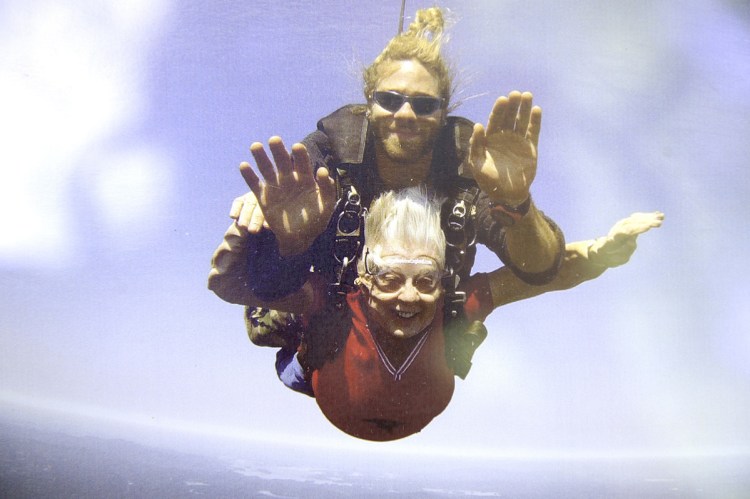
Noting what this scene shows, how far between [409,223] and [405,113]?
38 cm

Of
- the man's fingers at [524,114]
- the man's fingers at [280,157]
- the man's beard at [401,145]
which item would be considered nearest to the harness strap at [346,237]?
the man's beard at [401,145]

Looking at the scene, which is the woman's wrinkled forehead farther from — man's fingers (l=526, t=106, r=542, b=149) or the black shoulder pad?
man's fingers (l=526, t=106, r=542, b=149)

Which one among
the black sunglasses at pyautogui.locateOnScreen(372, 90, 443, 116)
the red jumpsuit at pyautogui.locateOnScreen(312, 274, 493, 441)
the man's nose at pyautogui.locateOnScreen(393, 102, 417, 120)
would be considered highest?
the black sunglasses at pyautogui.locateOnScreen(372, 90, 443, 116)

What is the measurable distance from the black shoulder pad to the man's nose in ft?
0.41

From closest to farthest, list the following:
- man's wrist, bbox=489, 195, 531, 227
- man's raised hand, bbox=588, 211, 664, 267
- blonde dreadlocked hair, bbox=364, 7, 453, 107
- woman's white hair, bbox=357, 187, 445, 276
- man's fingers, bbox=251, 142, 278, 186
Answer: man's fingers, bbox=251, 142, 278, 186
man's wrist, bbox=489, 195, 531, 227
man's raised hand, bbox=588, 211, 664, 267
woman's white hair, bbox=357, 187, 445, 276
blonde dreadlocked hair, bbox=364, 7, 453, 107

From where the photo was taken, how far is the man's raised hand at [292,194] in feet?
4.04

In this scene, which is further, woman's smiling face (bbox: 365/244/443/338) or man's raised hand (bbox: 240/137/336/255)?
woman's smiling face (bbox: 365/244/443/338)

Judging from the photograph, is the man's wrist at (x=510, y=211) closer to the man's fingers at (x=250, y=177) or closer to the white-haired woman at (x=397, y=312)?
the white-haired woman at (x=397, y=312)

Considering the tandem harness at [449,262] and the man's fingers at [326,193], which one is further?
the tandem harness at [449,262]

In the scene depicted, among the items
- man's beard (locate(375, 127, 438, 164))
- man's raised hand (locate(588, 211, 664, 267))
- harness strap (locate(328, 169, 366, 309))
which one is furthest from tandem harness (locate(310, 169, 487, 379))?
man's raised hand (locate(588, 211, 664, 267))

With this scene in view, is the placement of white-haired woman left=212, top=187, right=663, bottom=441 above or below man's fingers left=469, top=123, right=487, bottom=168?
below

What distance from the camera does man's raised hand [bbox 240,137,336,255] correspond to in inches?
48.5

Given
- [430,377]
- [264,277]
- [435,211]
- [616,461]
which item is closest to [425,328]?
[430,377]

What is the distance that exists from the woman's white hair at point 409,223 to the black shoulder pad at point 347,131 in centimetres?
18
